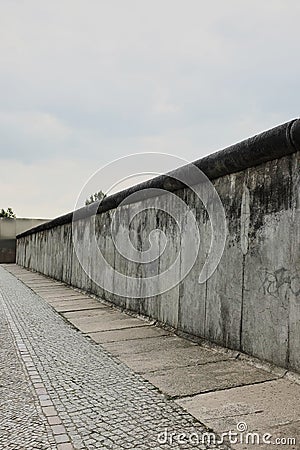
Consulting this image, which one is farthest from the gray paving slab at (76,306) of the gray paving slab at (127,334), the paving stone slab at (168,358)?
the paving stone slab at (168,358)

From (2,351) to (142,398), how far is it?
269 centimetres

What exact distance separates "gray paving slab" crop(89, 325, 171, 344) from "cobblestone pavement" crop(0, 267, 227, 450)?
28 centimetres

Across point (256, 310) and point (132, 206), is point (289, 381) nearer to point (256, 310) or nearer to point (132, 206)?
point (256, 310)

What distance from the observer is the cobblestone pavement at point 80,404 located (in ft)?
10.7

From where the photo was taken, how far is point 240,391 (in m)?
4.09

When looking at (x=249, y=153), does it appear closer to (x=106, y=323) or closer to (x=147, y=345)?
(x=147, y=345)

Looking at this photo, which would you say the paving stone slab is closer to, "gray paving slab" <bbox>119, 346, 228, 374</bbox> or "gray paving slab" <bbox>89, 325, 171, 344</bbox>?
"gray paving slab" <bbox>119, 346, 228, 374</bbox>

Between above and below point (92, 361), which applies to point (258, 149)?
above

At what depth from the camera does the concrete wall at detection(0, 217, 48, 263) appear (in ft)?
125

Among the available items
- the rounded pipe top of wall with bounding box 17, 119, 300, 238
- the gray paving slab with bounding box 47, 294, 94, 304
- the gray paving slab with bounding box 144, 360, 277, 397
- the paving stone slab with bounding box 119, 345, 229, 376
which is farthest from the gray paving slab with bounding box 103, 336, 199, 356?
the gray paving slab with bounding box 47, 294, 94, 304

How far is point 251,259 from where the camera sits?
16.7 feet

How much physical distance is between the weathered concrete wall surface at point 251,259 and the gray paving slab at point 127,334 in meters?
0.22

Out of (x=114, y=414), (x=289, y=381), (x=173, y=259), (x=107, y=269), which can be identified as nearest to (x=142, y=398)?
(x=114, y=414)

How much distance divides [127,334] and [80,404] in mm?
3014
